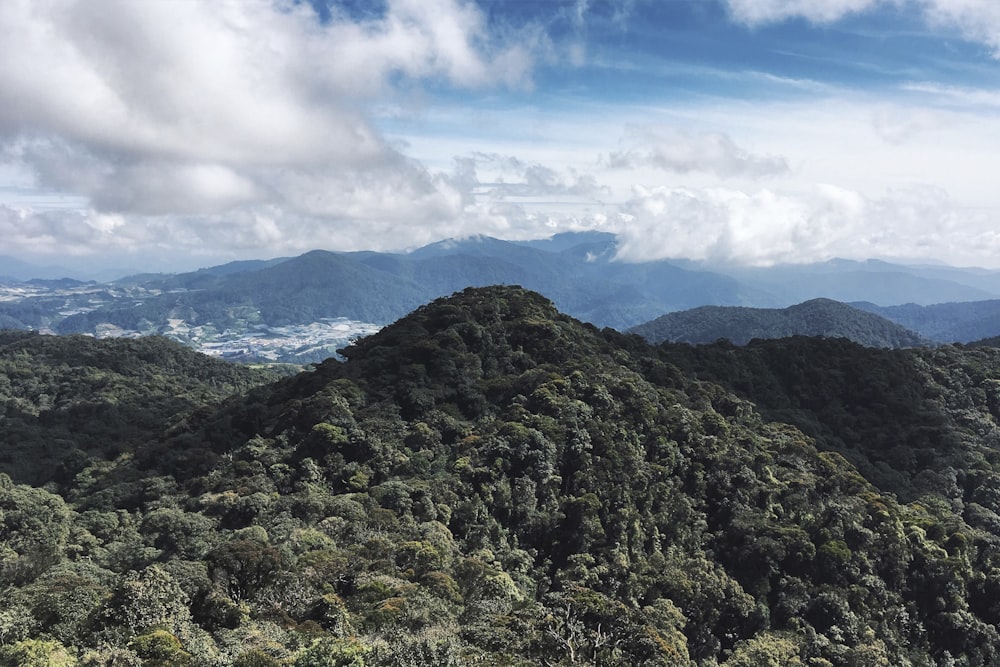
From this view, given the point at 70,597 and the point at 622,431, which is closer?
the point at 70,597

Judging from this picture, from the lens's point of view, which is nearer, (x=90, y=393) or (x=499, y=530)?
(x=499, y=530)

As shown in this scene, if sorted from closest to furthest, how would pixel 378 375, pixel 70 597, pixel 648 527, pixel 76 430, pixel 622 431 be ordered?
pixel 70 597, pixel 648 527, pixel 622 431, pixel 378 375, pixel 76 430

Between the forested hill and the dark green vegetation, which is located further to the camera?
the forested hill

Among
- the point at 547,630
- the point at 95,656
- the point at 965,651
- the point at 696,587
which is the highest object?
the point at 95,656

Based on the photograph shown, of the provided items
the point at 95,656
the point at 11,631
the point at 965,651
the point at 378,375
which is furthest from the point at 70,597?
the point at 965,651

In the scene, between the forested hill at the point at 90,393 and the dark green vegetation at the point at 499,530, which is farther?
the forested hill at the point at 90,393

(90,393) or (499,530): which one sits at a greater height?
(499,530)

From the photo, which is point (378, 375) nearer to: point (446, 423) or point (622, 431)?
point (446, 423)

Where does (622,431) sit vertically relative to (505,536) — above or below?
above
